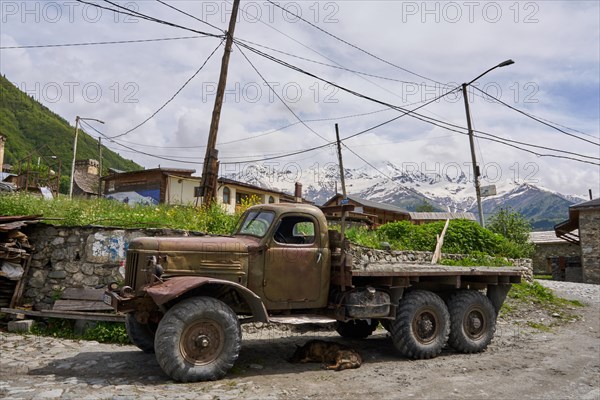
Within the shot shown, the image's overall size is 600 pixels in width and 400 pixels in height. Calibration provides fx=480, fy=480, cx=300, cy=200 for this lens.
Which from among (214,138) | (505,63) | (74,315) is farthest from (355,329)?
(505,63)

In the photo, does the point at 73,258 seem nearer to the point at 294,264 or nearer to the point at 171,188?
the point at 294,264

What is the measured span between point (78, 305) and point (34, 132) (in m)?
100

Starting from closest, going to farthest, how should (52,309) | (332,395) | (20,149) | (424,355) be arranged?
(332,395), (424,355), (52,309), (20,149)

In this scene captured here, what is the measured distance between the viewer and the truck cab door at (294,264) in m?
7.20

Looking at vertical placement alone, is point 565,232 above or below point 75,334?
above

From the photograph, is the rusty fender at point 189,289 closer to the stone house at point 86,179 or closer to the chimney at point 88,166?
the stone house at point 86,179

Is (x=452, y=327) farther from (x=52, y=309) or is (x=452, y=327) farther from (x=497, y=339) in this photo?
(x=52, y=309)

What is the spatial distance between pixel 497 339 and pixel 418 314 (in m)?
2.95

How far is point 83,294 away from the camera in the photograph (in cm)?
934

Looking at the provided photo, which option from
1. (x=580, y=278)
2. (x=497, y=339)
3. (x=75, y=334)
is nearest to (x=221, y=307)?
(x=75, y=334)

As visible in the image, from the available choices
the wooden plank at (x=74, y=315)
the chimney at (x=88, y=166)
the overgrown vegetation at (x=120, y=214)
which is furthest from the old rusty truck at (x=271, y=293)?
the chimney at (x=88, y=166)

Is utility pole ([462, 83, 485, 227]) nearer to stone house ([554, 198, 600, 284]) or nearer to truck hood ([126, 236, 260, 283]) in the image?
stone house ([554, 198, 600, 284])

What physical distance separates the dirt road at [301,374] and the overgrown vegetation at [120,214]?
2909 millimetres

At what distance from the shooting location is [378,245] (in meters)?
14.8
